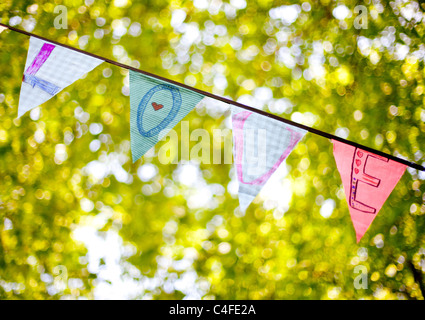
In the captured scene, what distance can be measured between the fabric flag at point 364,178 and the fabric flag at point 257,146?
1.11ft

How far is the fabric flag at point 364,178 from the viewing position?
2145mm

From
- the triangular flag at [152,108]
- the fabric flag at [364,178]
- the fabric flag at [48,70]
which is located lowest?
the fabric flag at [364,178]

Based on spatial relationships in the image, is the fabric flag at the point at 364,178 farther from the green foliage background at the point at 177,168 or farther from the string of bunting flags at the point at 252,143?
the green foliage background at the point at 177,168

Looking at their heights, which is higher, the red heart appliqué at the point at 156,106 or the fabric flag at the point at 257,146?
the red heart appliqué at the point at 156,106

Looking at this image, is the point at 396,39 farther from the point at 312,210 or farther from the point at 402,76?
the point at 312,210

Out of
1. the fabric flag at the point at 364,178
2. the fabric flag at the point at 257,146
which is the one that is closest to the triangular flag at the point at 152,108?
the fabric flag at the point at 257,146

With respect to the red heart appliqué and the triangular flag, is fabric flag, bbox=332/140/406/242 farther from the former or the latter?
the red heart appliqué

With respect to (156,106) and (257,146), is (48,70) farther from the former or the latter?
(257,146)

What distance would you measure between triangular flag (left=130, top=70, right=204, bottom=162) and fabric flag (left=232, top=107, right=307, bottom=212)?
388mm

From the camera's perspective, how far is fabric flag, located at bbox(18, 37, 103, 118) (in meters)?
2.46

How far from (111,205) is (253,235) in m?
2.15

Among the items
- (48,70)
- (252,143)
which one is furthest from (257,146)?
(48,70)

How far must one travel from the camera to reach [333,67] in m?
4.56
